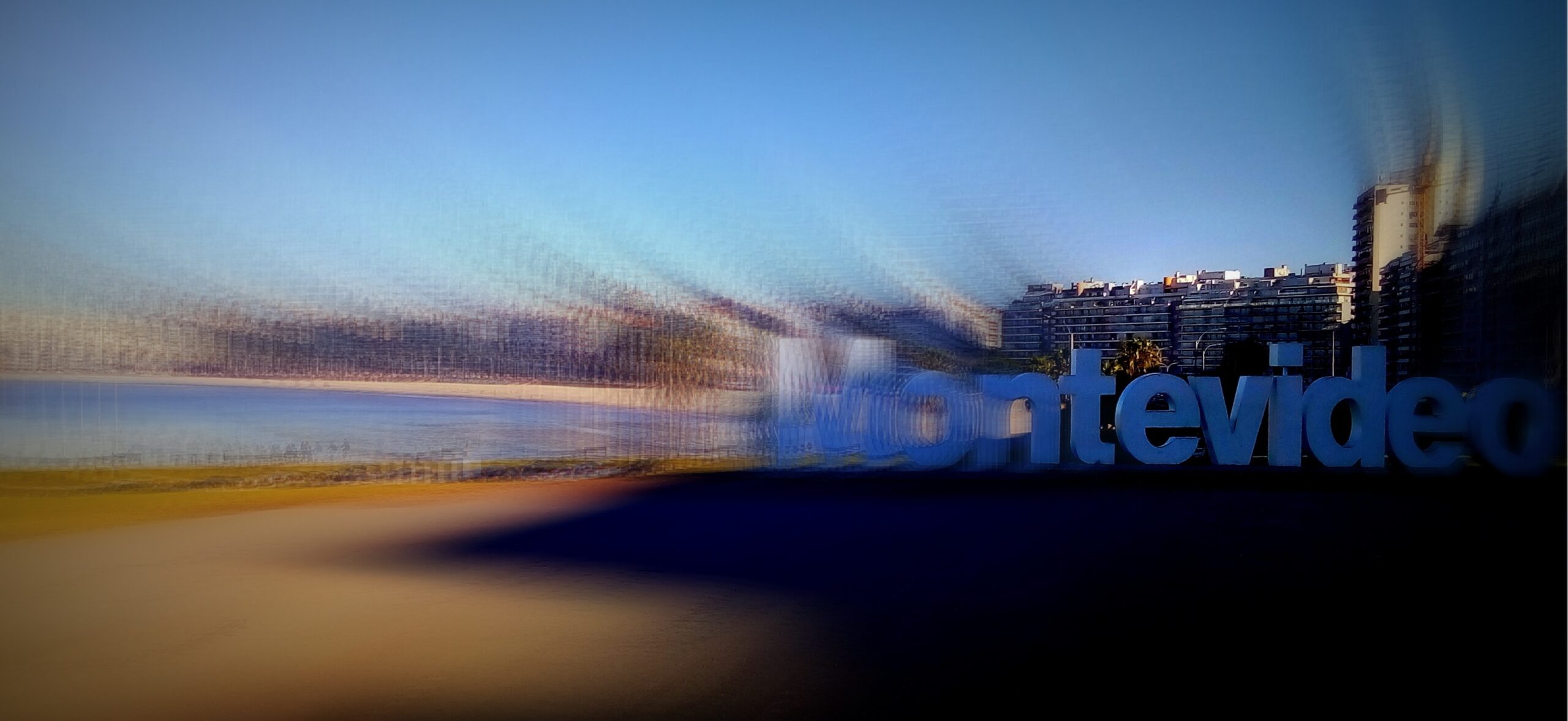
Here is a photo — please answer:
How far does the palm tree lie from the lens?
12070 millimetres

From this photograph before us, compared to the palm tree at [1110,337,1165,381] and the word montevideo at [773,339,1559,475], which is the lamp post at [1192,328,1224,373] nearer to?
the palm tree at [1110,337,1165,381]

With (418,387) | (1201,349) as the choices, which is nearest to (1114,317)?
(1201,349)

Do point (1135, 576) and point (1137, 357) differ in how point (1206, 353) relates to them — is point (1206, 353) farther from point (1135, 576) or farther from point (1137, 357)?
point (1135, 576)

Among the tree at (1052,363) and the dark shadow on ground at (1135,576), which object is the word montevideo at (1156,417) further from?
the tree at (1052,363)

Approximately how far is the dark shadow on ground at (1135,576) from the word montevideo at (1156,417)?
29 cm

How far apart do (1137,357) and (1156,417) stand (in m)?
1.75

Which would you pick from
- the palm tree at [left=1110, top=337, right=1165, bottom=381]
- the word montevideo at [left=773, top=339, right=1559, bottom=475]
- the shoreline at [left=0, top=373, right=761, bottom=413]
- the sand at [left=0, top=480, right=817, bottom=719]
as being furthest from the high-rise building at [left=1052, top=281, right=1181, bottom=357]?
the sand at [left=0, top=480, right=817, bottom=719]

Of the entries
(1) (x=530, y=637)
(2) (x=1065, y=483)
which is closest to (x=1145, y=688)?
(1) (x=530, y=637)

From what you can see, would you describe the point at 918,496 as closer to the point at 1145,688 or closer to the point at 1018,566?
the point at 1018,566

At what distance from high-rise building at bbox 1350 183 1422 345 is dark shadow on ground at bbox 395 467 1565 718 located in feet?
6.27

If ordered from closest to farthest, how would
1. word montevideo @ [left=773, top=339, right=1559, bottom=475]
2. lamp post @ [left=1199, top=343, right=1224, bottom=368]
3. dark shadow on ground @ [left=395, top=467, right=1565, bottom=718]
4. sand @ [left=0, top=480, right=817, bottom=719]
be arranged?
sand @ [left=0, top=480, right=817, bottom=719] < dark shadow on ground @ [left=395, top=467, right=1565, bottom=718] < word montevideo @ [left=773, top=339, right=1559, bottom=475] < lamp post @ [left=1199, top=343, right=1224, bottom=368]

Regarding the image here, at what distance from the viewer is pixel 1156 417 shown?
34.7 ft

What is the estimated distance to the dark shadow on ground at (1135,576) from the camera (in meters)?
4.32

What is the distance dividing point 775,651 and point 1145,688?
166 centimetres
